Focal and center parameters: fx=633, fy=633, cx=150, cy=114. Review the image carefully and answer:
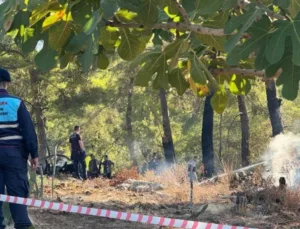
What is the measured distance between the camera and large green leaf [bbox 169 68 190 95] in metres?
4.55

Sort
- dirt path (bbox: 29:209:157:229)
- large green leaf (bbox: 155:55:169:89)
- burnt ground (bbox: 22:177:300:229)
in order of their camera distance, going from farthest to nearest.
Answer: burnt ground (bbox: 22:177:300:229) → dirt path (bbox: 29:209:157:229) → large green leaf (bbox: 155:55:169:89)

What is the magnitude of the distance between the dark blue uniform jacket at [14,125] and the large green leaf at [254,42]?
302 cm

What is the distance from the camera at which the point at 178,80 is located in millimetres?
4590

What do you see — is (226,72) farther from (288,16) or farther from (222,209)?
(222,209)

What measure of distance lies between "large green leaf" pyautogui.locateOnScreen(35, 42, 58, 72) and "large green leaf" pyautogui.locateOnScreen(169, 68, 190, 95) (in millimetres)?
1095

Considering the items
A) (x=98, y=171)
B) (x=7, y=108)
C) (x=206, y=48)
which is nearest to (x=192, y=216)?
(x=7, y=108)

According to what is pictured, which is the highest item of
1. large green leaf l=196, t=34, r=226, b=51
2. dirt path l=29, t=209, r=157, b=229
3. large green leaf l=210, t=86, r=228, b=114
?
large green leaf l=196, t=34, r=226, b=51

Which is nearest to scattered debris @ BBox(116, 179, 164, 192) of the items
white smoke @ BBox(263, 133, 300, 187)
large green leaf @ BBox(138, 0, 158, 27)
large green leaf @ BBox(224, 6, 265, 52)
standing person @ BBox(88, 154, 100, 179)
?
white smoke @ BBox(263, 133, 300, 187)

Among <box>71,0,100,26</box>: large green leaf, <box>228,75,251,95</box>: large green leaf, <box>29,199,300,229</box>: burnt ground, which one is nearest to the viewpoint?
<box>71,0,100,26</box>: large green leaf

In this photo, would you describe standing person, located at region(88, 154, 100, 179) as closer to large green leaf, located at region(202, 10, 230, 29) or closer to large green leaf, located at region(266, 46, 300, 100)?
large green leaf, located at region(202, 10, 230, 29)

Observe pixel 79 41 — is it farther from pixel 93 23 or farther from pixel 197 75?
pixel 197 75

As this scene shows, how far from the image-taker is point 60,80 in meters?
24.9

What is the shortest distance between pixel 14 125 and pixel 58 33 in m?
2.30

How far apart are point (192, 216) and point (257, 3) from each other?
5.97 meters
